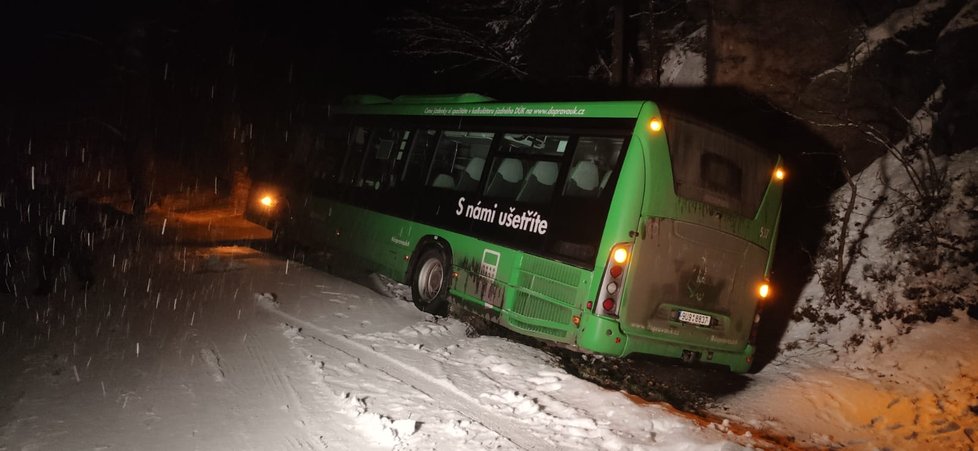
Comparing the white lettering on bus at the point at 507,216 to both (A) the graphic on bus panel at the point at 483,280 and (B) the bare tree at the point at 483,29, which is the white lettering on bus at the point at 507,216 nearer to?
(A) the graphic on bus panel at the point at 483,280

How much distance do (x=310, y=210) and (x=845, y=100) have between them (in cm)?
1089

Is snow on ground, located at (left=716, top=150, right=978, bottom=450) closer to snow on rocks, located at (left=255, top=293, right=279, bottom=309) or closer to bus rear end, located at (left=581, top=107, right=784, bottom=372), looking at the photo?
bus rear end, located at (left=581, top=107, right=784, bottom=372)

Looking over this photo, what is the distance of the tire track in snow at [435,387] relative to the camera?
4551 millimetres

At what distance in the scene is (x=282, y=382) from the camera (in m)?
5.29

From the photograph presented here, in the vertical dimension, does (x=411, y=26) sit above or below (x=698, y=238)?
above

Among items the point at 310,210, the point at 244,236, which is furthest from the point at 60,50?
Answer: the point at 310,210

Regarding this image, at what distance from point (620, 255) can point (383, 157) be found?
521 centimetres

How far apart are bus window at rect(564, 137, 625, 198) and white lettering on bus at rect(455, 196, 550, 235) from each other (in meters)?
0.49

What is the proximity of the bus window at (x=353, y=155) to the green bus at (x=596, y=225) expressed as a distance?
1.84 m

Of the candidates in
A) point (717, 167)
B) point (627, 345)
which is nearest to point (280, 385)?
point (627, 345)

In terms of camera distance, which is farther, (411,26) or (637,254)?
(411,26)

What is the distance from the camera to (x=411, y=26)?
1817cm

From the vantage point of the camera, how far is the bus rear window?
6.07 metres

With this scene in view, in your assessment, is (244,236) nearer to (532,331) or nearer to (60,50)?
(532,331)
